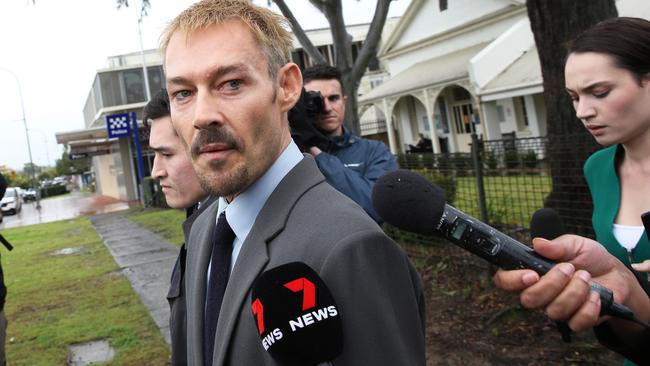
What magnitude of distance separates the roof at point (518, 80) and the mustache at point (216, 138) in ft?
52.3

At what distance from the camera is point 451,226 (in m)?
1.18

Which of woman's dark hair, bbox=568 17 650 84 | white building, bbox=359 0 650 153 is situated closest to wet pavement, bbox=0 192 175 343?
woman's dark hair, bbox=568 17 650 84

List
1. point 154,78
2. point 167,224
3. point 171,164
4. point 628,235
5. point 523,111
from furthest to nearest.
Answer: point 154,78 < point 523,111 < point 167,224 < point 171,164 < point 628,235

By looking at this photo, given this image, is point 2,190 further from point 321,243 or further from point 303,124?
point 321,243

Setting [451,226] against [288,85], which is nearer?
[451,226]

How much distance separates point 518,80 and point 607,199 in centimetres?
1628

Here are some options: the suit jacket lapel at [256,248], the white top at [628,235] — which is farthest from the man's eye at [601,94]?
the suit jacket lapel at [256,248]

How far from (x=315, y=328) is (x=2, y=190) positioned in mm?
4946

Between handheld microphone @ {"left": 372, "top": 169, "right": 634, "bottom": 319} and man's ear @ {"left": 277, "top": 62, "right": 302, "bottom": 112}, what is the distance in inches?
18.8

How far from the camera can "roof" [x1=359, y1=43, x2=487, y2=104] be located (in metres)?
20.8

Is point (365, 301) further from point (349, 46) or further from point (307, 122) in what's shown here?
point (349, 46)

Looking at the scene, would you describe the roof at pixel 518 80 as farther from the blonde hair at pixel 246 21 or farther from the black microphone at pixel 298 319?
the black microphone at pixel 298 319

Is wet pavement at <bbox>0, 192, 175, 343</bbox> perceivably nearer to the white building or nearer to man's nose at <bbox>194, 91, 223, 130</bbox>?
man's nose at <bbox>194, 91, 223, 130</bbox>

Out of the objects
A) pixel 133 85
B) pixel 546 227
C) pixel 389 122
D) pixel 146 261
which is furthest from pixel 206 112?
pixel 133 85
